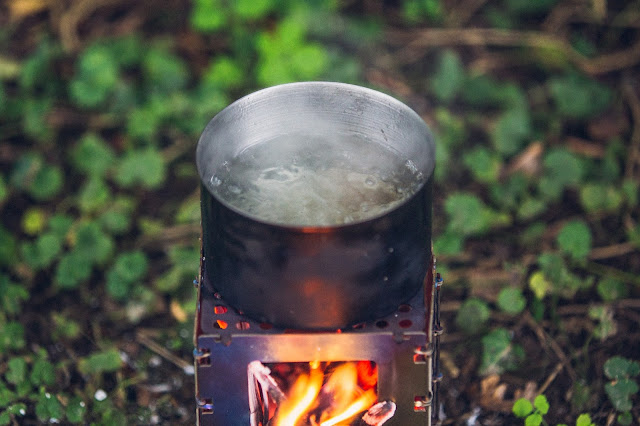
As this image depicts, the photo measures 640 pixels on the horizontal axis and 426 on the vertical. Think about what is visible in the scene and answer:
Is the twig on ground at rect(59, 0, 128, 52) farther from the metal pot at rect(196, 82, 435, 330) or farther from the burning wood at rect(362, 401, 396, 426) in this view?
the burning wood at rect(362, 401, 396, 426)

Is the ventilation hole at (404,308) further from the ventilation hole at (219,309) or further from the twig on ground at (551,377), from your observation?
the twig on ground at (551,377)

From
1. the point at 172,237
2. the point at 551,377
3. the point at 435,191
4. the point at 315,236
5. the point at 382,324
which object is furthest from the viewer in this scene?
the point at 435,191

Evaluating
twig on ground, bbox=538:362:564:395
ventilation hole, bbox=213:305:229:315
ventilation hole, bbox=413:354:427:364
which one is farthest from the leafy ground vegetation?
ventilation hole, bbox=213:305:229:315

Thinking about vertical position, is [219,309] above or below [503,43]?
below

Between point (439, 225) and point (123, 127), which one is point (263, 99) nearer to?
point (439, 225)

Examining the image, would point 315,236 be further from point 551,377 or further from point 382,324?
point 551,377

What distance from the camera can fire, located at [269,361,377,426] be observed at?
2.53 metres

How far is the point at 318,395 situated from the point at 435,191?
1.66 m

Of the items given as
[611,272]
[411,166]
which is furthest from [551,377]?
[411,166]

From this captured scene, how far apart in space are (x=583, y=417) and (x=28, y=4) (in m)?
3.79

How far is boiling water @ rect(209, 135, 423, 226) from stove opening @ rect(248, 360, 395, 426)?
1.73ft

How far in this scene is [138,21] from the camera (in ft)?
15.8

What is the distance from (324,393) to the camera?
2.57 metres

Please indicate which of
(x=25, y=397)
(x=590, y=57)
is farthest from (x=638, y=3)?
(x=25, y=397)
